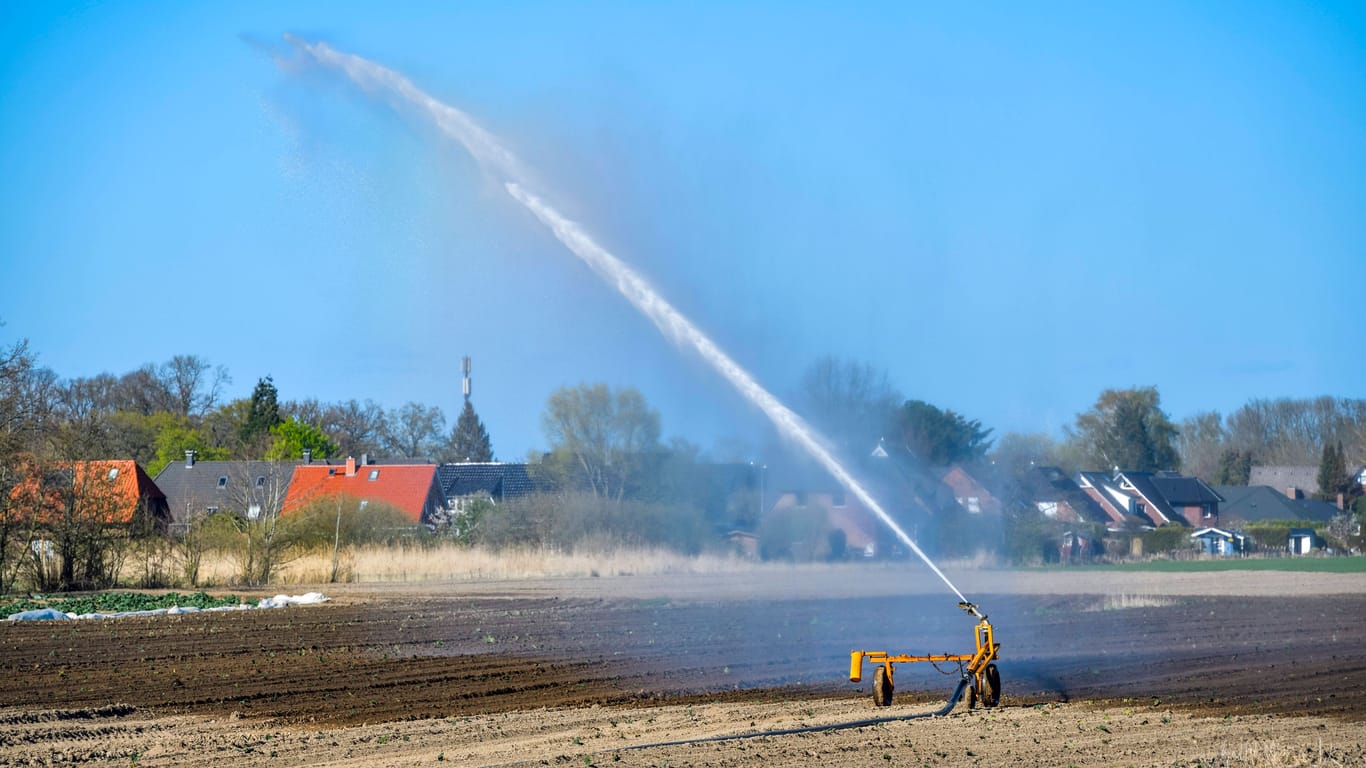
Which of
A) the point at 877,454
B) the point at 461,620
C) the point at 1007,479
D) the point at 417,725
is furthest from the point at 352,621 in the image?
the point at 1007,479

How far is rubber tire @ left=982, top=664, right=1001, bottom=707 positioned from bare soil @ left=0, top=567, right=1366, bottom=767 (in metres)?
0.25

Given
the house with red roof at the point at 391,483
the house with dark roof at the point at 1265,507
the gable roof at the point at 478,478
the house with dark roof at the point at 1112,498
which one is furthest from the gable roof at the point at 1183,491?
the house with red roof at the point at 391,483

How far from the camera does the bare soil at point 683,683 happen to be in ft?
52.5

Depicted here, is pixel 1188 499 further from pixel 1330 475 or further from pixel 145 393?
pixel 145 393

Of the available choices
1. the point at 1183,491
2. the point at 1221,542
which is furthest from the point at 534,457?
the point at 1183,491

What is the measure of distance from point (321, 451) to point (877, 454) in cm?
9033

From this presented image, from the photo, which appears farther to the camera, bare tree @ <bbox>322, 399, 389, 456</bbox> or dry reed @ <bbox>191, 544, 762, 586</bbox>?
bare tree @ <bbox>322, 399, 389, 456</bbox>

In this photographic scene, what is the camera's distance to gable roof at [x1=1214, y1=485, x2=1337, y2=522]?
12662 cm

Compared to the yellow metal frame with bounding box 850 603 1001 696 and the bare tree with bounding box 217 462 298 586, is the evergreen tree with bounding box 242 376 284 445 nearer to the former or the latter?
the bare tree with bounding box 217 462 298 586

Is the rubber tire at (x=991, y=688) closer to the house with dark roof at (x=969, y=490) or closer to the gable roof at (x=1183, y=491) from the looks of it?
the house with dark roof at (x=969, y=490)

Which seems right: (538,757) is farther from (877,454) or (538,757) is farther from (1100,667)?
(877,454)

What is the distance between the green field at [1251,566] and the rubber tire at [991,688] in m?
52.7

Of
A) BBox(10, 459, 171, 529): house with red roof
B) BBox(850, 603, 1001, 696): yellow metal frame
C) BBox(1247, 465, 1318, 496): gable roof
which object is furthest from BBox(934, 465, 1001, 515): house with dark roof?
BBox(1247, 465, 1318, 496): gable roof

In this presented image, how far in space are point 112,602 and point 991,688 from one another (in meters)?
33.2
